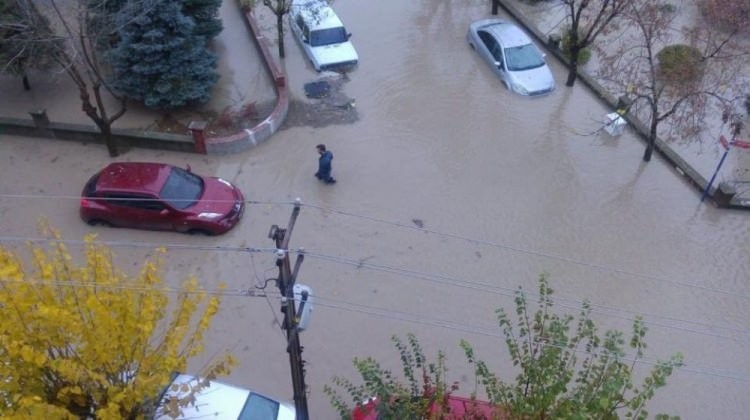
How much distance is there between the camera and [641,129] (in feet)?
49.5

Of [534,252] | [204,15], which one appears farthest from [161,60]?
[534,252]

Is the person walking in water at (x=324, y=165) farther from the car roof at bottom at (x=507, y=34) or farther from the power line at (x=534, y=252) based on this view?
the car roof at bottom at (x=507, y=34)

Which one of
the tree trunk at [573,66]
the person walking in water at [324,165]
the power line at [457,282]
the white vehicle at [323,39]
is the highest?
the tree trunk at [573,66]

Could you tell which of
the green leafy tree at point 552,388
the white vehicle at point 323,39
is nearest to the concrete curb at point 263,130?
the white vehicle at point 323,39

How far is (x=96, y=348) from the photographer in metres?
5.99

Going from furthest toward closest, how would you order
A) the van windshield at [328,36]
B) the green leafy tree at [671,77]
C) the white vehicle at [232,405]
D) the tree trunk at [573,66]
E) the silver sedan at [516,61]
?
the van windshield at [328,36] → the silver sedan at [516,61] → the tree trunk at [573,66] → the green leafy tree at [671,77] → the white vehicle at [232,405]

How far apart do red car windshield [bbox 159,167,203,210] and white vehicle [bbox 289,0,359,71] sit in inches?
229

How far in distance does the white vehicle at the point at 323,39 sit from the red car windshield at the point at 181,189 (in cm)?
583

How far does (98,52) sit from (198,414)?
11.5m

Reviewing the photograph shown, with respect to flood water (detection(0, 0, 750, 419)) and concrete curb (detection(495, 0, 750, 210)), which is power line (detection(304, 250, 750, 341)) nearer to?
flood water (detection(0, 0, 750, 419))

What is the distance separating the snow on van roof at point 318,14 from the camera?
17.3 m

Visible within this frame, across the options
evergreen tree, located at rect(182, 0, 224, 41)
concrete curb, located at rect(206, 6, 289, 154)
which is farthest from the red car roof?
evergreen tree, located at rect(182, 0, 224, 41)

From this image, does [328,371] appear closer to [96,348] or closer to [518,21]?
[96,348]

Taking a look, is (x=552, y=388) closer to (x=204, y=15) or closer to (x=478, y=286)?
(x=478, y=286)
